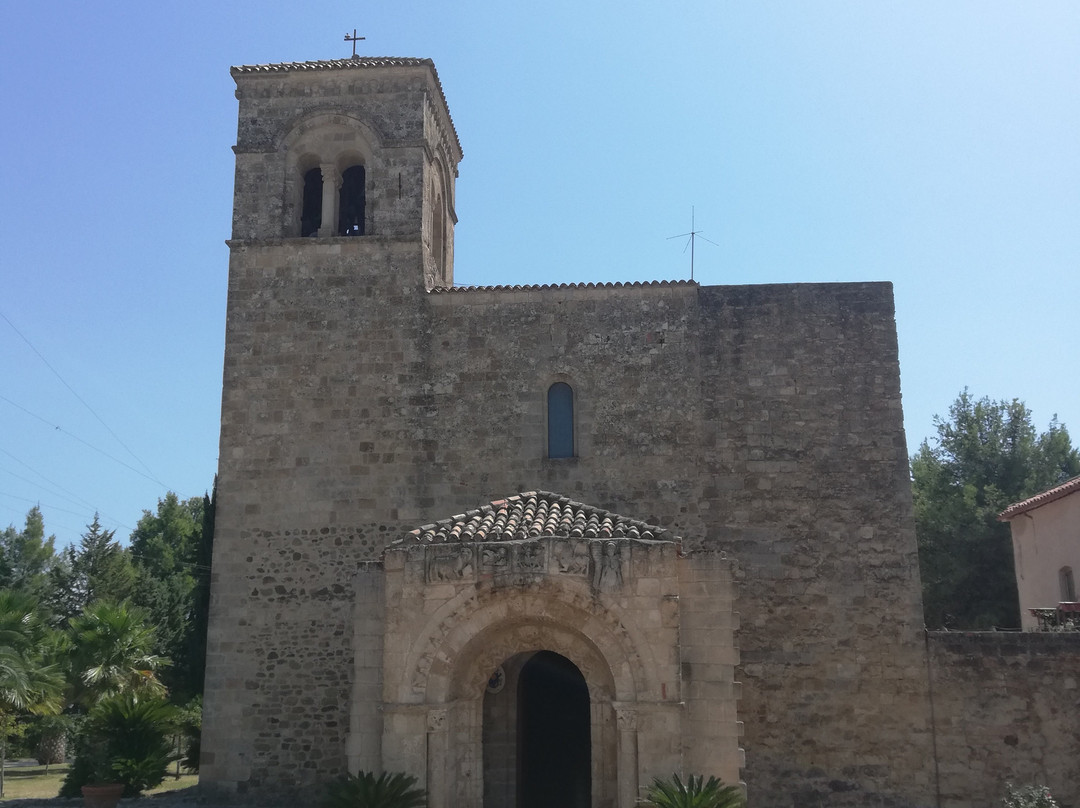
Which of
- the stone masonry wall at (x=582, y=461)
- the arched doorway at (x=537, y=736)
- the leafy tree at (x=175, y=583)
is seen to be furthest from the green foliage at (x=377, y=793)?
the leafy tree at (x=175, y=583)

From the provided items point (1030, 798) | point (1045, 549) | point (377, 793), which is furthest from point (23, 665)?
point (1045, 549)

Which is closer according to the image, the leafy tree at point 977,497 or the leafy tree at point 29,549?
the leafy tree at point 977,497

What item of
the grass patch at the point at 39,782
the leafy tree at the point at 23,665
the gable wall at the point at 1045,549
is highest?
the gable wall at the point at 1045,549

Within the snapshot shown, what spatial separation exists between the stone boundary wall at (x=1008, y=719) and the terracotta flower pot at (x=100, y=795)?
13.1 metres

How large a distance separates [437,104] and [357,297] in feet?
16.0

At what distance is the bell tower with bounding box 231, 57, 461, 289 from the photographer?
18.4 metres

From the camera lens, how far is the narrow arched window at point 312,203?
1912 centimetres

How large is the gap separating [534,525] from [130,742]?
9417 mm

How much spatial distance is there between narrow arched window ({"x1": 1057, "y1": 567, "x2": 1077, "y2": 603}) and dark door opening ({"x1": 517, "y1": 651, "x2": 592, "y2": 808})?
44.1 feet

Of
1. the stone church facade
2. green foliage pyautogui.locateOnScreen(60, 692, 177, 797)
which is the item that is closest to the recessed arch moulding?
the stone church facade

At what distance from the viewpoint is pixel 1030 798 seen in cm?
1326

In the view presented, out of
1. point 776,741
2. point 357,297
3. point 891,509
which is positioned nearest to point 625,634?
point 776,741

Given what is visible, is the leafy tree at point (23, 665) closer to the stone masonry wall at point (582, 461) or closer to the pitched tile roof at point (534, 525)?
the stone masonry wall at point (582, 461)

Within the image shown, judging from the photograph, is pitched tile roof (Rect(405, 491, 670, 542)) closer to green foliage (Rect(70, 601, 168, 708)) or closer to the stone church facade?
the stone church facade
